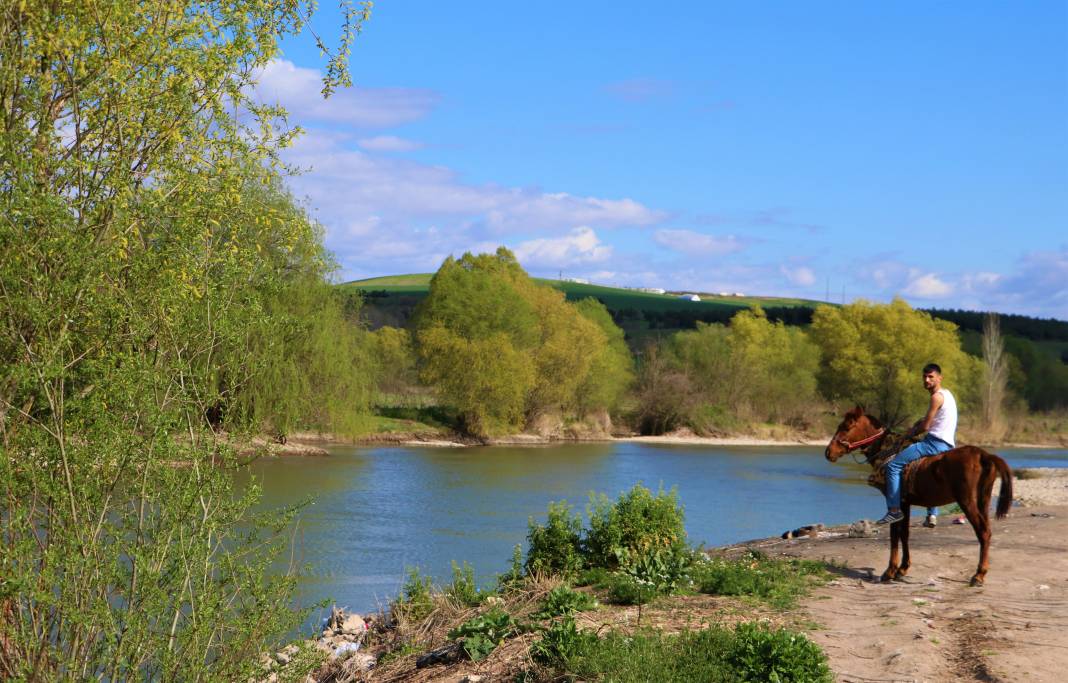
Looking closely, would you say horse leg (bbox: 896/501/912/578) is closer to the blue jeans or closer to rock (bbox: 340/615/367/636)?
the blue jeans

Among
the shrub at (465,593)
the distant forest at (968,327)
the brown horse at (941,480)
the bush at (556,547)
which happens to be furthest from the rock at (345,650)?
the distant forest at (968,327)

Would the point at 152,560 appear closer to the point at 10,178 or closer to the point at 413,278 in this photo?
the point at 10,178

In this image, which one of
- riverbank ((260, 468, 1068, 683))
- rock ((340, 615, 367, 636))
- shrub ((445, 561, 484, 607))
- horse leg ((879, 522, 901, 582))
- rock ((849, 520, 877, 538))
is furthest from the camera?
rock ((849, 520, 877, 538))

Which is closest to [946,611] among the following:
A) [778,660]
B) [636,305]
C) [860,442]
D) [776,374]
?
[860,442]

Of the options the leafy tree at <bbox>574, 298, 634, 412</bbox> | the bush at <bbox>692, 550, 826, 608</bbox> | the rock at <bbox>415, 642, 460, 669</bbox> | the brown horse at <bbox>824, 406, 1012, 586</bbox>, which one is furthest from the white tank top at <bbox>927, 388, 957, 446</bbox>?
the leafy tree at <bbox>574, 298, 634, 412</bbox>

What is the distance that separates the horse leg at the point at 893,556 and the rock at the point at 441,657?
16.6ft

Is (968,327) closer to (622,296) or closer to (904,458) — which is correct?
(622,296)

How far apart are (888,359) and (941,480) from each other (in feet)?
215

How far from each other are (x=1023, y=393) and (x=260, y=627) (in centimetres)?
8942

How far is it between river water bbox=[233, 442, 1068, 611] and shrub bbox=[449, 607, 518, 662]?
8.63 ft

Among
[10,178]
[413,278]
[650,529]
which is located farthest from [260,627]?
[413,278]

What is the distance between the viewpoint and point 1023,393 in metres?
87.6

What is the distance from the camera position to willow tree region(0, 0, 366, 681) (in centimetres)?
743

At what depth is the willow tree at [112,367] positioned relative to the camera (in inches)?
292
